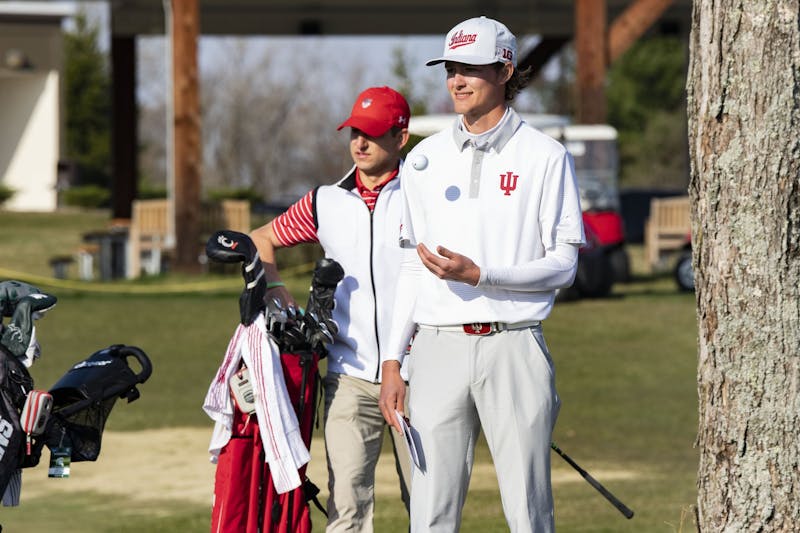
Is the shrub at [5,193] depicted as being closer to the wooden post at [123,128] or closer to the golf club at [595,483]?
the wooden post at [123,128]

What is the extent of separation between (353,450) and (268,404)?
404mm

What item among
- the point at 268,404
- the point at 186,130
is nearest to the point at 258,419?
the point at 268,404

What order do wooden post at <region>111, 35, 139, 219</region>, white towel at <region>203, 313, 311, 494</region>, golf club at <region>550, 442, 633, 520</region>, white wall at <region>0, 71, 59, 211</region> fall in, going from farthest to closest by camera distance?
white wall at <region>0, 71, 59, 211</region> → wooden post at <region>111, 35, 139, 219</region> → white towel at <region>203, 313, 311, 494</region> → golf club at <region>550, 442, 633, 520</region>

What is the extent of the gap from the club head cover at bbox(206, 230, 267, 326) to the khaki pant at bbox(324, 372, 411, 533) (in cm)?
44

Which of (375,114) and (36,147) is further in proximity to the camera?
(36,147)

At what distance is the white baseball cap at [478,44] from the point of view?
4484 millimetres

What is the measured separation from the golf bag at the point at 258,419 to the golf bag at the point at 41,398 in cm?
37

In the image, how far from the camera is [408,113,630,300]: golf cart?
1827 cm

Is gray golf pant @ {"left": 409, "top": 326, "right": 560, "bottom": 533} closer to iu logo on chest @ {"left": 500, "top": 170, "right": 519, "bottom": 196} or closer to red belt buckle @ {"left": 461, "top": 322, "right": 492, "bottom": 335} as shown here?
red belt buckle @ {"left": 461, "top": 322, "right": 492, "bottom": 335}

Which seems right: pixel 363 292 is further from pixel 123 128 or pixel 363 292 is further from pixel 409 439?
pixel 123 128

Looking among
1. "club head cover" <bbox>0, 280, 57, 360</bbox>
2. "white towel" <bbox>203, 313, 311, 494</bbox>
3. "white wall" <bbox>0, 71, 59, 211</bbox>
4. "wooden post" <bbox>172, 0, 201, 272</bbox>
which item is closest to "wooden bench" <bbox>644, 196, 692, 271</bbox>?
"wooden post" <bbox>172, 0, 201, 272</bbox>

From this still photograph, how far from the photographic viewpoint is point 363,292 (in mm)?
5527

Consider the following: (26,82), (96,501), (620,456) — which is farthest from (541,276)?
(26,82)

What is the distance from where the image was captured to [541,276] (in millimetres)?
4348
